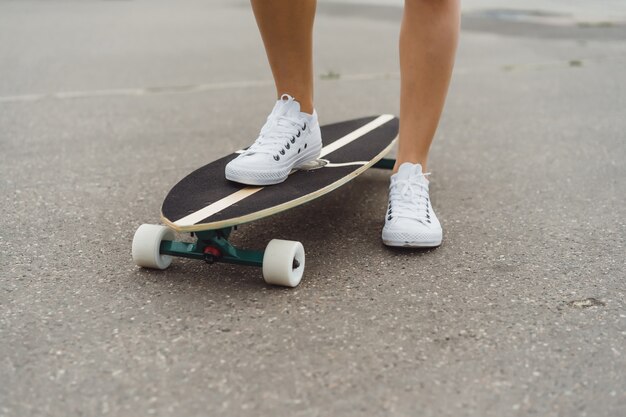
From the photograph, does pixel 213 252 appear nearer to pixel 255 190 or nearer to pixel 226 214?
pixel 226 214

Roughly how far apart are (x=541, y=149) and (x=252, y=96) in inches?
71.0

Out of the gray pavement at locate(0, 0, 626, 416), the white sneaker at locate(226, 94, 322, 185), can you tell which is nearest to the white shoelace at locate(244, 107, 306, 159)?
the white sneaker at locate(226, 94, 322, 185)

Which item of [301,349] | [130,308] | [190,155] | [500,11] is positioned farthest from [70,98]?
[500,11]

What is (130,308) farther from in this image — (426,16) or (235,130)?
(235,130)

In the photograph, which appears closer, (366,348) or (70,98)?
(366,348)

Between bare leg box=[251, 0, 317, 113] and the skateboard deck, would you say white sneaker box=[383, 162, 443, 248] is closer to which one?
the skateboard deck

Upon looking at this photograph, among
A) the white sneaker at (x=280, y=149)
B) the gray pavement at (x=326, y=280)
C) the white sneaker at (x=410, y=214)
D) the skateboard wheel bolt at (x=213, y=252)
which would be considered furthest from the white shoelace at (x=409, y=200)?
the skateboard wheel bolt at (x=213, y=252)

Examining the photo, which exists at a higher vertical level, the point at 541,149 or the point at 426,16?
the point at 426,16

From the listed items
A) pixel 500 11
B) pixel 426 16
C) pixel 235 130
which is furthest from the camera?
pixel 500 11

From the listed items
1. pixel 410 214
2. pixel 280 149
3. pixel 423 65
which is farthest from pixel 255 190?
pixel 423 65

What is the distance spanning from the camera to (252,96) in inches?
171

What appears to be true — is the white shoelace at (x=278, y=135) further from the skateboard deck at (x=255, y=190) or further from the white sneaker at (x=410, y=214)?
the white sneaker at (x=410, y=214)

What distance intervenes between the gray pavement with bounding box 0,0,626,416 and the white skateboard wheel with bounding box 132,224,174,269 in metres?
0.04

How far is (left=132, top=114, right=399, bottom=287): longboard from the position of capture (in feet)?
5.93
